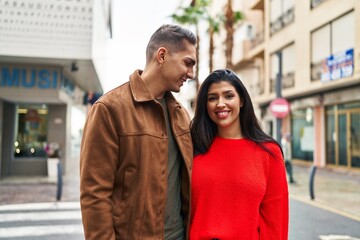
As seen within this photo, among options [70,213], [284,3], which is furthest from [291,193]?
[284,3]

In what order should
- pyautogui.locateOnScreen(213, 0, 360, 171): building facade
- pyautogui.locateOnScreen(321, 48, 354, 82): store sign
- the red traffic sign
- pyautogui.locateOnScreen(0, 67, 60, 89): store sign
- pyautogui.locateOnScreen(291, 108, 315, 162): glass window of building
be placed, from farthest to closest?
pyautogui.locateOnScreen(291, 108, 315, 162): glass window of building → pyautogui.locateOnScreen(213, 0, 360, 171): building facade → pyautogui.locateOnScreen(321, 48, 354, 82): store sign → the red traffic sign → pyautogui.locateOnScreen(0, 67, 60, 89): store sign

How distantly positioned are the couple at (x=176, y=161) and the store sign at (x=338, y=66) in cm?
1480

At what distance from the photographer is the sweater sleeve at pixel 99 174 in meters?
1.80

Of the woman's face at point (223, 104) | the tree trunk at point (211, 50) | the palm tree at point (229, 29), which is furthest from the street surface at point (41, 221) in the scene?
the tree trunk at point (211, 50)

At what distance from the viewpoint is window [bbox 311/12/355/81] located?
16.7m

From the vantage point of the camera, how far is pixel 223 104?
237 centimetres

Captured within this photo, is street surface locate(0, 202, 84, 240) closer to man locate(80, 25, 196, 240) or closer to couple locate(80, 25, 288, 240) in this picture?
couple locate(80, 25, 288, 240)

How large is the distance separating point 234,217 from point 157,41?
108 cm

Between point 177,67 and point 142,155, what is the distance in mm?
504

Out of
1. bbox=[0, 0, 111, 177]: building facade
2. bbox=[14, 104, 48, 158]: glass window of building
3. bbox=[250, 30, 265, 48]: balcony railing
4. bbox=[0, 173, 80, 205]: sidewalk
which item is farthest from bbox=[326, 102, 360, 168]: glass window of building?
bbox=[14, 104, 48, 158]: glass window of building

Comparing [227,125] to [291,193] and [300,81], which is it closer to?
[291,193]

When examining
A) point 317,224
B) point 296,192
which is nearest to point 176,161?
point 317,224

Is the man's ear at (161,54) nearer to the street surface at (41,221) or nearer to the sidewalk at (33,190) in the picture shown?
the street surface at (41,221)

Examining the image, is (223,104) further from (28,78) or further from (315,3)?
(315,3)
